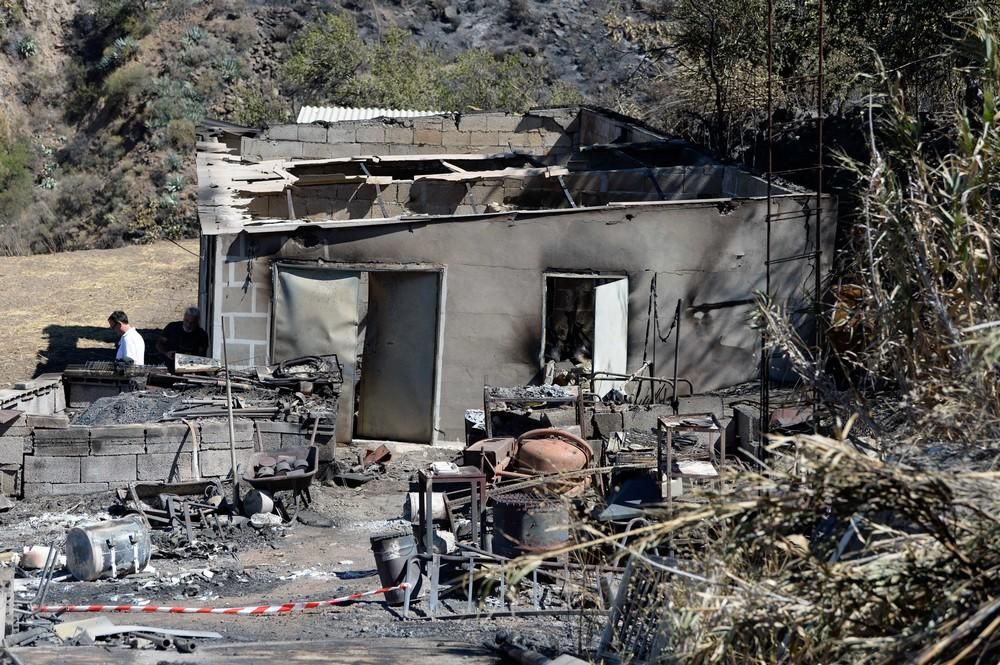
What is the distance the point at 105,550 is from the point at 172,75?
101ft

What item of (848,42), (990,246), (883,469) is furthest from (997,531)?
(848,42)

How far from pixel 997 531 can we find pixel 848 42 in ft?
61.9

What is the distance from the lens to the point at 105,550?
1051cm

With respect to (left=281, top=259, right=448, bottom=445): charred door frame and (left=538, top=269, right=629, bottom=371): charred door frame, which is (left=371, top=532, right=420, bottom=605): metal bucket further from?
(left=538, top=269, right=629, bottom=371): charred door frame

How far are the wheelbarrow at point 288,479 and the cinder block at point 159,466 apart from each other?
646 mm

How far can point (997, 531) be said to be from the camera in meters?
4.85

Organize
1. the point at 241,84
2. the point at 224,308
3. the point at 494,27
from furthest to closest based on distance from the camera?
the point at 494,27
the point at 241,84
the point at 224,308

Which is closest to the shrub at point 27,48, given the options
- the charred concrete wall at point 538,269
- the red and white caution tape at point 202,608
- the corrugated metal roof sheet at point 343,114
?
the corrugated metal roof sheet at point 343,114

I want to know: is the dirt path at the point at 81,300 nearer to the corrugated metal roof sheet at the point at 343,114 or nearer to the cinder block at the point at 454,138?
the corrugated metal roof sheet at the point at 343,114

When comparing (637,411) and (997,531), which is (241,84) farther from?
(997,531)

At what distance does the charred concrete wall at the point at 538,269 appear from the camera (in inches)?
627

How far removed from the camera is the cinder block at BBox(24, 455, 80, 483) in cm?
1277

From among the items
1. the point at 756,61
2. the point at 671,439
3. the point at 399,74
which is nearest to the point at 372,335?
the point at 671,439

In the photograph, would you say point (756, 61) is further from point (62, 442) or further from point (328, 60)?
point (328, 60)
